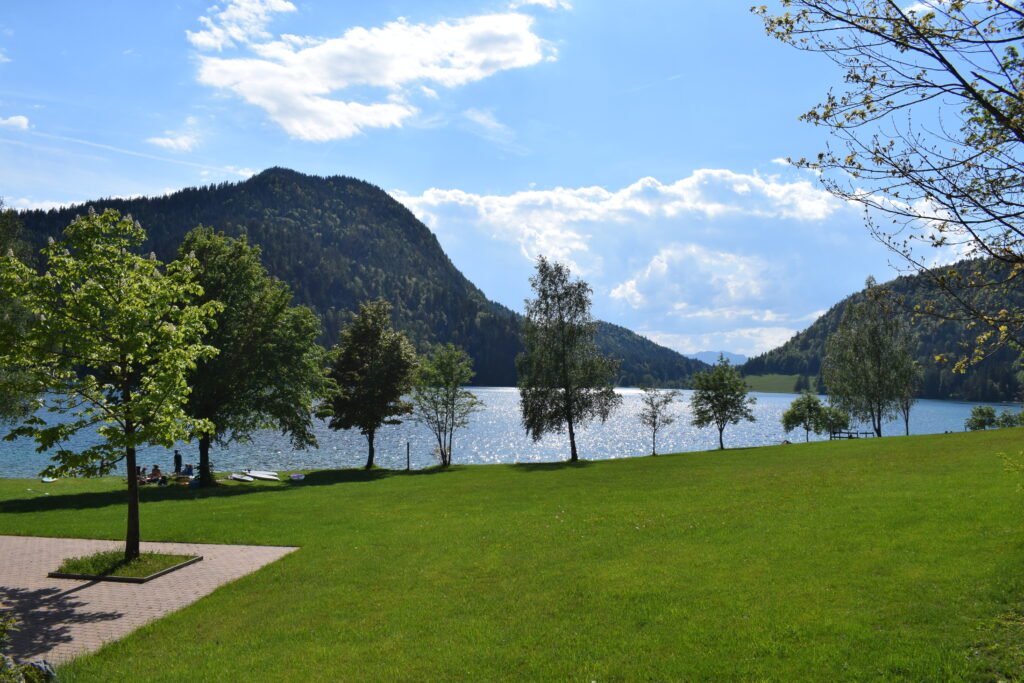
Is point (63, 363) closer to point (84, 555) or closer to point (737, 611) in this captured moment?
point (84, 555)

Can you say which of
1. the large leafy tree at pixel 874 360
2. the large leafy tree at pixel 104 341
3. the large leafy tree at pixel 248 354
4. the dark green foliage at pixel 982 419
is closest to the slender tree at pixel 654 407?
the large leafy tree at pixel 874 360

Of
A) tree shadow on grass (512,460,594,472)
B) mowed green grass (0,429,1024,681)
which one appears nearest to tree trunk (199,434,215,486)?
mowed green grass (0,429,1024,681)

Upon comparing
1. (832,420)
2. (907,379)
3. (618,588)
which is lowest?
(832,420)

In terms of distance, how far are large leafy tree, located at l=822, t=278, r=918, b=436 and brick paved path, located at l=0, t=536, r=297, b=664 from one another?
61.1m

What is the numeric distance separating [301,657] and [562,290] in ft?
144

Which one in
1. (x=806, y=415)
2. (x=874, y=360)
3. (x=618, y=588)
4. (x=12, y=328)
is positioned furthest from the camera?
(x=806, y=415)

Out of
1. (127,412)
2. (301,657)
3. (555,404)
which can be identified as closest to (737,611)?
(301,657)

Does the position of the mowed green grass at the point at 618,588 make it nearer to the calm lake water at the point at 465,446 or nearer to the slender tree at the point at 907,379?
the slender tree at the point at 907,379

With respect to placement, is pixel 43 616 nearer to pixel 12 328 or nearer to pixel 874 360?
pixel 12 328

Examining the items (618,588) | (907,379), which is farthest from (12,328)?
(907,379)

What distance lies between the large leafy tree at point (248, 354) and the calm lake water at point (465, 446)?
23.6 m

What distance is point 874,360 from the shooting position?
205 feet

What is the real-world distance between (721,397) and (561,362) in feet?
75.2

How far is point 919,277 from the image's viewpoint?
7461 mm
